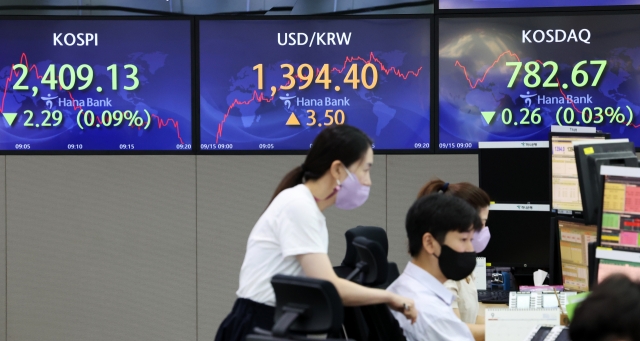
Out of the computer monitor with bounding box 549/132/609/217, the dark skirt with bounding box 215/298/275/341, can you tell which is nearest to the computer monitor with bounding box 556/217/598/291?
the computer monitor with bounding box 549/132/609/217

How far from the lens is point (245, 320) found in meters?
2.15

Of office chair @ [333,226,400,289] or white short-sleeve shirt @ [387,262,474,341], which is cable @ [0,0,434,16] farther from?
white short-sleeve shirt @ [387,262,474,341]

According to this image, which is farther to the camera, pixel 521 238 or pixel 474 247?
pixel 521 238

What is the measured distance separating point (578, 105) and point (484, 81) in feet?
1.88

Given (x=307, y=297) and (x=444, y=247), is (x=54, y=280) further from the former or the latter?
(x=307, y=297)

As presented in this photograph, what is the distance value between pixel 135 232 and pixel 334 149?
9.71 feet

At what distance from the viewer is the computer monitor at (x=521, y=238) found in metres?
4.20

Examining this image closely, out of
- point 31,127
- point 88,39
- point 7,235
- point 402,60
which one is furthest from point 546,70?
point 7,235

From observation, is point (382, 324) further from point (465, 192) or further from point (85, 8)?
point (85, 8)

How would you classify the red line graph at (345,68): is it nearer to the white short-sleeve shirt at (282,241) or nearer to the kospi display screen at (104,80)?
the kospi display screen at (104,80)

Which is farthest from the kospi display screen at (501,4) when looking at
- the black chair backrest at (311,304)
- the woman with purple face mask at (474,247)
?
the black chair backrest at (311,304)

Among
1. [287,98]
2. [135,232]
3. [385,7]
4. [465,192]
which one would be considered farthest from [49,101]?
[465,192]

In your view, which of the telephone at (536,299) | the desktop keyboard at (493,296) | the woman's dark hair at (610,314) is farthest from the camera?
the desktop keyboard at (493,296)

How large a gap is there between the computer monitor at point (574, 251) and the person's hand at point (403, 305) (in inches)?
57.5
